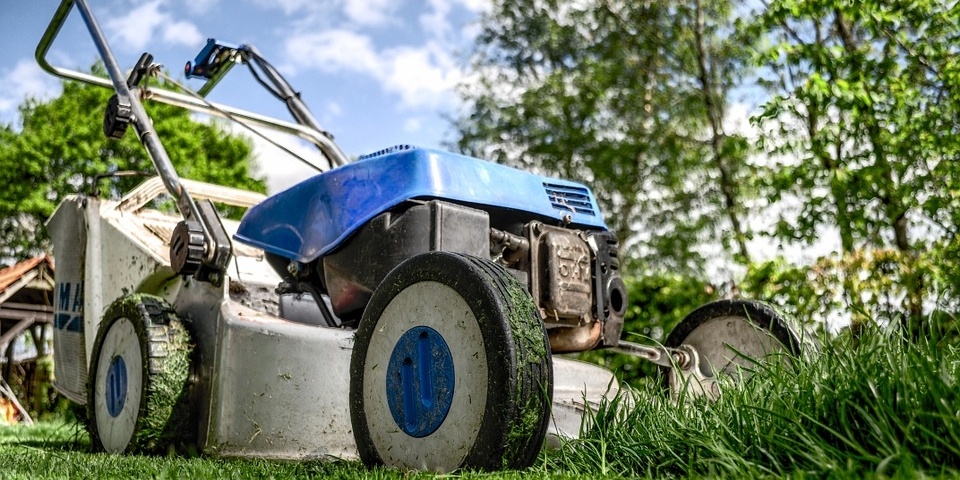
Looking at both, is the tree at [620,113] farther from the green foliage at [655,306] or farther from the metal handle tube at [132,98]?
the metal handle tube at [132,98]

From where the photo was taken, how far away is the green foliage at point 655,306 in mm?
7598

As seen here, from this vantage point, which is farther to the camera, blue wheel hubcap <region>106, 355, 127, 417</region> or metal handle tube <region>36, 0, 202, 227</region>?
metal handle tube <region>36, 0, 202, 227</region>

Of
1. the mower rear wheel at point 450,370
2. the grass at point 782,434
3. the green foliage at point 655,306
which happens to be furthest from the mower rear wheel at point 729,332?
the green foliage at point 655,306

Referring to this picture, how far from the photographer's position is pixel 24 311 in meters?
15.5

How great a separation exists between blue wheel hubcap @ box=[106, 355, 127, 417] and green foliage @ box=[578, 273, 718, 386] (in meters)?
4.71

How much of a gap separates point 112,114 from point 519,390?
278 cm

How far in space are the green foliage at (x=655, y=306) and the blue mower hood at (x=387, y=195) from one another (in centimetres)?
426

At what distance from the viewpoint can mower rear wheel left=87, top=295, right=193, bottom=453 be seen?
3244 millimetres

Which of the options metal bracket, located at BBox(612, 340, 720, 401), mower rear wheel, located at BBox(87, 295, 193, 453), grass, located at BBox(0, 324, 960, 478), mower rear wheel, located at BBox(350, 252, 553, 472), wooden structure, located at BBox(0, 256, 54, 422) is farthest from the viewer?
wooden structure, located at BBox(0, 256, 54, 422)

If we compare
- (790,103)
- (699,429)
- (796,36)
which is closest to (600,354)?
(790,103)

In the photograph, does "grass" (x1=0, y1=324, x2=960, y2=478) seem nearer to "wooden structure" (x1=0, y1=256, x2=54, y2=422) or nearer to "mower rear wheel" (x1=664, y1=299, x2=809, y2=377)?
"mower rear wheel" (x1=664, y1=299, x2=809, y2=377)

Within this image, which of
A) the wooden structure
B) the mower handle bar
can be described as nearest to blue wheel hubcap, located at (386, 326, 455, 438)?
the mower handle bar

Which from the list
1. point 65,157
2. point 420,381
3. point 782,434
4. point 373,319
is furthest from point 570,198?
point 65,157

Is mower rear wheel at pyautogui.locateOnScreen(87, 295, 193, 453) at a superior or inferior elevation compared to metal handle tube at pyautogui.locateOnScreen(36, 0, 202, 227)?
inferior
